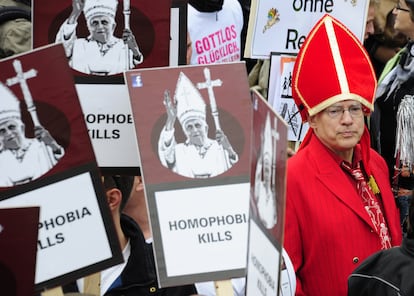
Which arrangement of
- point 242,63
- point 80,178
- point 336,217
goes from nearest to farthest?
point 80,178, point 242,63, point 336,217

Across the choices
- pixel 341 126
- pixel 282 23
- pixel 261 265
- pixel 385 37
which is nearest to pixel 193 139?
pixel 261 265

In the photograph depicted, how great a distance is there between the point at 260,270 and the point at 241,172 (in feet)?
2.57

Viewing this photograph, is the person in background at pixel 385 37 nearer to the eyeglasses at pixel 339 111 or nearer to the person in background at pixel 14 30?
the person in background at pixel 14 30

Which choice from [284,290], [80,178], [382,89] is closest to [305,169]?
[284,290]

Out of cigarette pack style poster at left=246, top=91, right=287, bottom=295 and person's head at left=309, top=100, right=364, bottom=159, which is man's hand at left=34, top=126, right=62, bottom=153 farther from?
person's head at left=309, top=100, right=364, bottom=159

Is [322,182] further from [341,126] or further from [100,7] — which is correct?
[100,7]

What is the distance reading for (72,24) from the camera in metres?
4.63

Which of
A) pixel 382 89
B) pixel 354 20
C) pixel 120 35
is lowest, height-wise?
pixel 382 89

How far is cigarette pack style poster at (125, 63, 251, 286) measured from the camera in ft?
13.3

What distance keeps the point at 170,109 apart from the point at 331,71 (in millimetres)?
1204

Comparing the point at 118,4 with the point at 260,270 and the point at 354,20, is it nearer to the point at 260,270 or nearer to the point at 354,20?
the point at 260,270

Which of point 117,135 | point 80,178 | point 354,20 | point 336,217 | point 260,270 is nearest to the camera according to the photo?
point 260,270

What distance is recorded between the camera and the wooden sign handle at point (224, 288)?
402 cm

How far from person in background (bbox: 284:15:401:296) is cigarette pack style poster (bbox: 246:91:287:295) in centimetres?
149
